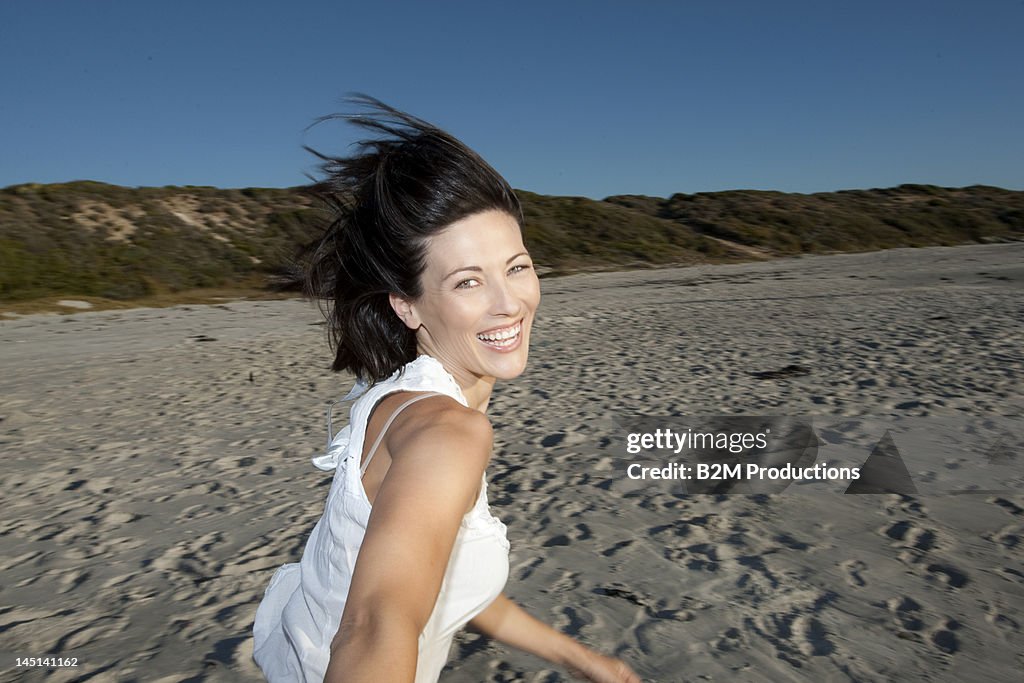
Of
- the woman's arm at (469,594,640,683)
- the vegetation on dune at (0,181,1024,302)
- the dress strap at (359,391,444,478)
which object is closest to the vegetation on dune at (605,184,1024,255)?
the vegetation on dune at (0,181,1024,302)

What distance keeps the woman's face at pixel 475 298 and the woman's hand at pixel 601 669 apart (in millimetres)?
675

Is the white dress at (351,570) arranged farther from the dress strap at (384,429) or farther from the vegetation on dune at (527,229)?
the vegetation on dune at (527,229)

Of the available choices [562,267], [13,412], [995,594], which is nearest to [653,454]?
[995,594]

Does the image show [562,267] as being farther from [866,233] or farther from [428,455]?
[428,455]

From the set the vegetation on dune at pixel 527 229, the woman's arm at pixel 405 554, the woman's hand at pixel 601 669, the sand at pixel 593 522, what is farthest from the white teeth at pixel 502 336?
the vegetation on dune at pixel 527 229

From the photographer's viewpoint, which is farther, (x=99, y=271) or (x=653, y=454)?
(x=99, y=271)

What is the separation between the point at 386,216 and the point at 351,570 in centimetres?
58

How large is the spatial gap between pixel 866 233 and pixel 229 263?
2620 cm

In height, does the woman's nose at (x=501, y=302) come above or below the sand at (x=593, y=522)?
above

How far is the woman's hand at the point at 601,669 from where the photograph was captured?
165 cm

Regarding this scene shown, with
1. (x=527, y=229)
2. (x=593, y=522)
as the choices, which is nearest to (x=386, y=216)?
(x=593, y=522)

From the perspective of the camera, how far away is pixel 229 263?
2669 cm

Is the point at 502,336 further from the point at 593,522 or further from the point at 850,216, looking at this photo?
the point at 850,216

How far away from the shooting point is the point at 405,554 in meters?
0.94
